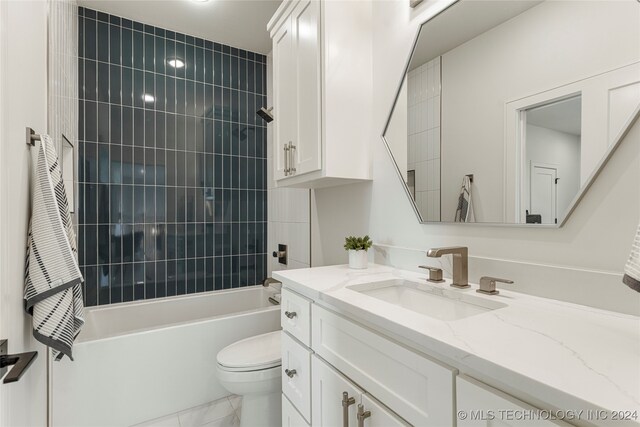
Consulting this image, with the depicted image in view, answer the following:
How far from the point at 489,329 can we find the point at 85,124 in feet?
9.22

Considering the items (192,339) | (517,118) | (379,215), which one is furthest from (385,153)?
(192,339)

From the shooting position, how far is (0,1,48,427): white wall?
2.59 feet

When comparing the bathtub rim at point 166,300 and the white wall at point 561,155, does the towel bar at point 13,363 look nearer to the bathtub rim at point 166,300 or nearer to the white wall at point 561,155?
the bathtub rim at point 166,300

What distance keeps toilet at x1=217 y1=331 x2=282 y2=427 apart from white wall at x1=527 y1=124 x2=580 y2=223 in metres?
1.38

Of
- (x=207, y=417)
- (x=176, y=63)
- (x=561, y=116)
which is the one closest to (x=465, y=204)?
(x=561, y=116)

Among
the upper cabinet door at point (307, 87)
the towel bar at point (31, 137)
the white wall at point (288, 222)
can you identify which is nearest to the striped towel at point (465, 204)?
the upper cabinet door at point (307, 87)

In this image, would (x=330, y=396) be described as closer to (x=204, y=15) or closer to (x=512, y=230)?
(x=512, y=230)

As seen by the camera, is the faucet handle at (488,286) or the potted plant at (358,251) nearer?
the faucet handle at (488,286)

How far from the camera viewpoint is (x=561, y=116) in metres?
0.93

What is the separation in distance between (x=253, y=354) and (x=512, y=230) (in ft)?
4.42

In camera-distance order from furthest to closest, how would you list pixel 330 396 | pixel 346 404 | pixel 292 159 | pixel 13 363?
pixel 292 159
pixel 330 396
pixel 346 404
pixel 13 363

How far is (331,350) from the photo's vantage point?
39.1 inches

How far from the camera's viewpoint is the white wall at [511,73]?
846 millimetres

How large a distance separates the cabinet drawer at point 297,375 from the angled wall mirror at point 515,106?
75cm
